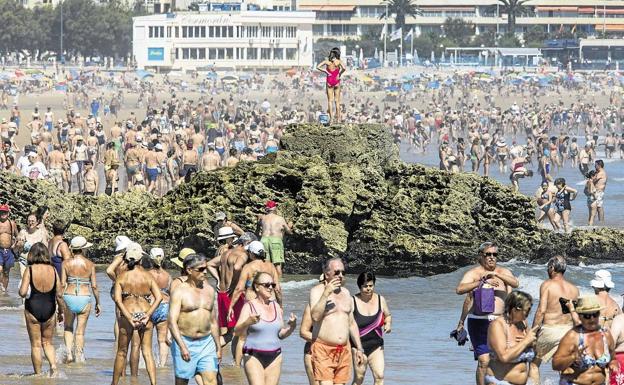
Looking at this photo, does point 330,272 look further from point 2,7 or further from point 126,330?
point 2,7

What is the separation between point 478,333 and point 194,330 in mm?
2109

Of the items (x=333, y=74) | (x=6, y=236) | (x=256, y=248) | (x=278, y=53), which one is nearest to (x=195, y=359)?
(x=256, y=248)

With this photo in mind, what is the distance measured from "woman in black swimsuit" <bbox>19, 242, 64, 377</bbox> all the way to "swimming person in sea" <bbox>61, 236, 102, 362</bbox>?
52 centimetres

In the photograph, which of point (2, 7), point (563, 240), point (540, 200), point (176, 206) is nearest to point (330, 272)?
point (176, 206)

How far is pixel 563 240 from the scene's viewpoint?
19.3 meters

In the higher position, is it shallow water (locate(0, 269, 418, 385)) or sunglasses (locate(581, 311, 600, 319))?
sunglasses (locate(581, 311, 600, 319))

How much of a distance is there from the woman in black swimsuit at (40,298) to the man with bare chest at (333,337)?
8.03 feet

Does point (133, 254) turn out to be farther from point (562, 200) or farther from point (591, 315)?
point (562, 200)

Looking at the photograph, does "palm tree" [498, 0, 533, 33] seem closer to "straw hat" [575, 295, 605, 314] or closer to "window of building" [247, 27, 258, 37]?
"window of building" [247, 27, 258, 37]

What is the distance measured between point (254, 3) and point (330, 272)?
103608 mm

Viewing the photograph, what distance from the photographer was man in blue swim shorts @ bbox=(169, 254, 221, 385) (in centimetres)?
884

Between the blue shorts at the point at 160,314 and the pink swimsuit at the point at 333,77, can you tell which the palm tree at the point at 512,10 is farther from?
the blue shorts at the point at 160,314

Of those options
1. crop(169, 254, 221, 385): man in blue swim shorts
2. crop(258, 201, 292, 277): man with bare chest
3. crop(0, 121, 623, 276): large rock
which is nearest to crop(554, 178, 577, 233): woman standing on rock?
crop(0, 121, 623, 276): large rock

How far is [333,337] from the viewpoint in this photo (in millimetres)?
8883
